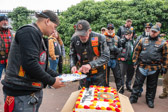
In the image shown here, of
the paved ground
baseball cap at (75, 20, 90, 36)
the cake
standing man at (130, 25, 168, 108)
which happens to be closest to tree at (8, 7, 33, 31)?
the paved ground

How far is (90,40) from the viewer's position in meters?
3.24

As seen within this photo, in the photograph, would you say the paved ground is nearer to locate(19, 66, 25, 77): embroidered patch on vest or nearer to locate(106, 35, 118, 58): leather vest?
locate(106, 35, 118, 58): leather vest

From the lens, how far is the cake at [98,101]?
2.13m

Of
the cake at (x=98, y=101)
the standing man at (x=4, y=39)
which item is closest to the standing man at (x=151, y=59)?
the cake at (x=98, y=101)

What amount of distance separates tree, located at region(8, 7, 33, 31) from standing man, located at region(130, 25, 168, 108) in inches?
355

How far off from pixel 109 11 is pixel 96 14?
0.76m

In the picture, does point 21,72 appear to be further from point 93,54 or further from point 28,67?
point 93,54

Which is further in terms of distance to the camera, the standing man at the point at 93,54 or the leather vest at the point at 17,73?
the standing man at the point at 93,54

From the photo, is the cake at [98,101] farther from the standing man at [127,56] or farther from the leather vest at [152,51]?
the standing man at [127,56]

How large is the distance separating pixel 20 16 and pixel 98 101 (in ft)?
34.3

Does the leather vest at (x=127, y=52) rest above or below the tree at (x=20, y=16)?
below

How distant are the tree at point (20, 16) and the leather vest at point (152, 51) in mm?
9076

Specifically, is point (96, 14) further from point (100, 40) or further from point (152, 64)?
point (100, 40)

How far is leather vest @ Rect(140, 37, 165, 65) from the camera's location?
13.5ft
